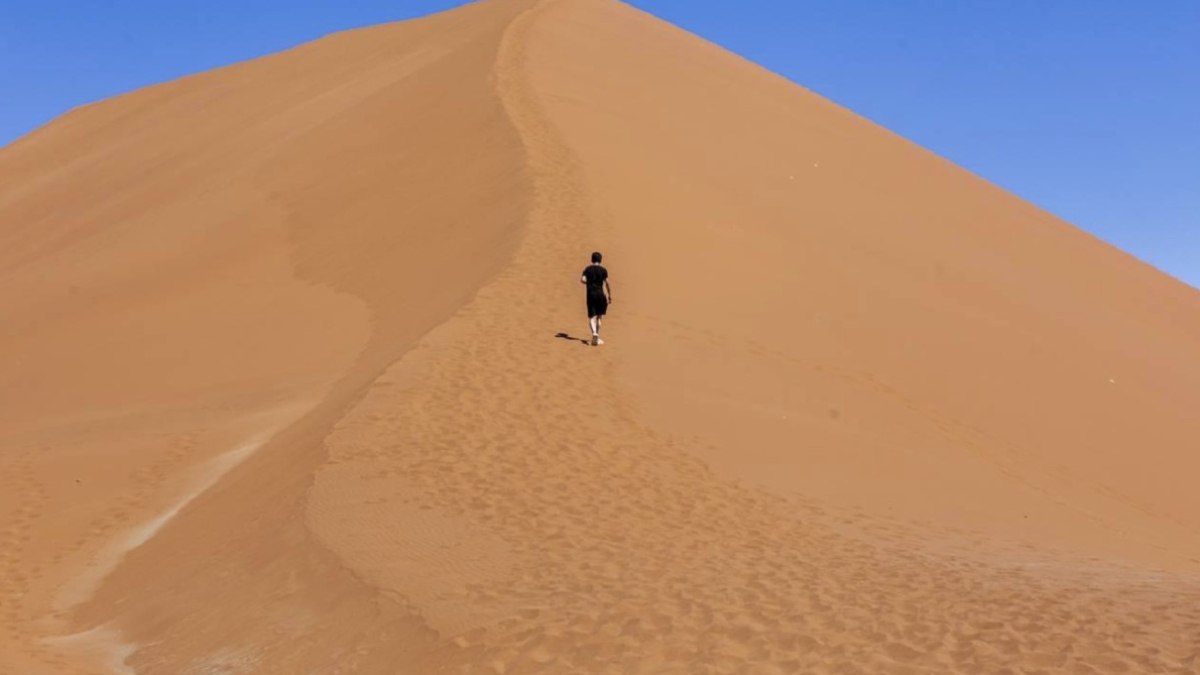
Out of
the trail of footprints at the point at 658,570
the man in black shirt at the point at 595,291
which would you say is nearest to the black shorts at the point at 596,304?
the man in black shirt at the point at 595,291

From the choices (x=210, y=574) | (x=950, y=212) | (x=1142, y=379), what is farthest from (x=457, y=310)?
(x=950, y=212)

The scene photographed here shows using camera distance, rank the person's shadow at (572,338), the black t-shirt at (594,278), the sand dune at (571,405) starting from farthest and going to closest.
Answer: the person's shadow at (572,338) < the black t-shirt at (594,278) < the sand dune at (571,405)

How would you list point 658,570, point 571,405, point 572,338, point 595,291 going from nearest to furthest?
1. point 658,570
2. point 571,405
3. point 595,291
4. point 572,338

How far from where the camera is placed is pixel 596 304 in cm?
1520

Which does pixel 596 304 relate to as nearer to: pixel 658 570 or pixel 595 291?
pixel 595 291

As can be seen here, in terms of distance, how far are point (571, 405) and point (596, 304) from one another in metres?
2.00

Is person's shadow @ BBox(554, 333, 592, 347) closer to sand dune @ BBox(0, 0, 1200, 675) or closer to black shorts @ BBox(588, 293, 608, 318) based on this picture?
sand dune @ BBox(0, 0, 1200, 675)

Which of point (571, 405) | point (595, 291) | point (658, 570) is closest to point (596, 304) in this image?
point (595, 291)

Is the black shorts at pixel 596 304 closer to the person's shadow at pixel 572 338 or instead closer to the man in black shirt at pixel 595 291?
the man in black shirt at pixel 595 291

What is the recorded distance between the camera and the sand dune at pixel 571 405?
849 centimetres

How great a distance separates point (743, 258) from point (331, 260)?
237 inches

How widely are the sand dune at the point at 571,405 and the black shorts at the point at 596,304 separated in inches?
22.1

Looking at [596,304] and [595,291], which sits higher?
[595,291]

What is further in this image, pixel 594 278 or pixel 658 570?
pixel 594 278
